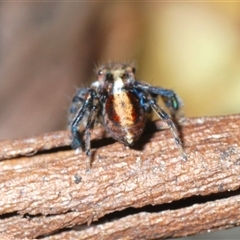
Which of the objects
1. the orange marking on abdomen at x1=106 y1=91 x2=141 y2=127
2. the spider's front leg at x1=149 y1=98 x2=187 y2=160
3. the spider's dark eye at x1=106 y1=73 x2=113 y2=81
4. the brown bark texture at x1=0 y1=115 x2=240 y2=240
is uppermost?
the spider's dark eye at x1=106 y1=73 x2=113 y2=81

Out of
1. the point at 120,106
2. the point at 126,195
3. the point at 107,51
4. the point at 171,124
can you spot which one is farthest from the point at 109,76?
the point at 107,51

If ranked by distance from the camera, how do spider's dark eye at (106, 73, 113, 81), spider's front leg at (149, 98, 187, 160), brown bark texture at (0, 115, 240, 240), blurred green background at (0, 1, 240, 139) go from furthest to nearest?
blurred green background at (0, 1, 240, 139) → spider's dark eye at (106, 73, 113, 81) → spider's front leg at (149, 98, 187, 160) → brown bark texture at (0, 115, 240, 240)

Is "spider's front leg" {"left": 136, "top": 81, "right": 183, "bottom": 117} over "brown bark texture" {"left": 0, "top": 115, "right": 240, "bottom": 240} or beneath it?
over

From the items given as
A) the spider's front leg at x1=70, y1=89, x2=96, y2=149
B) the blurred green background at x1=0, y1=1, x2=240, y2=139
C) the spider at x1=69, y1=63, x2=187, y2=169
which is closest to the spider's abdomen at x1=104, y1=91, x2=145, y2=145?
the spider at x1=69, y1=63, x2=187, y2=169

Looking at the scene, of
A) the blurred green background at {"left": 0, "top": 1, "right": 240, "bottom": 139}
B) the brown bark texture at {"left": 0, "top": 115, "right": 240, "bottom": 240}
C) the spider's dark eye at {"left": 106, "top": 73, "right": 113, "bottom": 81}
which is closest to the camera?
the brown bark texture at {"left": 0, "top": 115, "right": 240, "bottom": 240}

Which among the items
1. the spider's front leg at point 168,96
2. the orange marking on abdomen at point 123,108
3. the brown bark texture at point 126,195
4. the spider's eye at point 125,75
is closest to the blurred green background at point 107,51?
the spider's front leg at point 168,96

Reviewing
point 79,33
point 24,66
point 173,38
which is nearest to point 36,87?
point 24,66

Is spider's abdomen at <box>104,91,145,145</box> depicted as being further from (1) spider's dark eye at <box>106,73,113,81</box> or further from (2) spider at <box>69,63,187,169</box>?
(1) spider's dark eye at <box>106,73,113,81</box>

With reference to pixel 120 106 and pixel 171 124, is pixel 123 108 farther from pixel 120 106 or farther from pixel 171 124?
pixel 171 124
